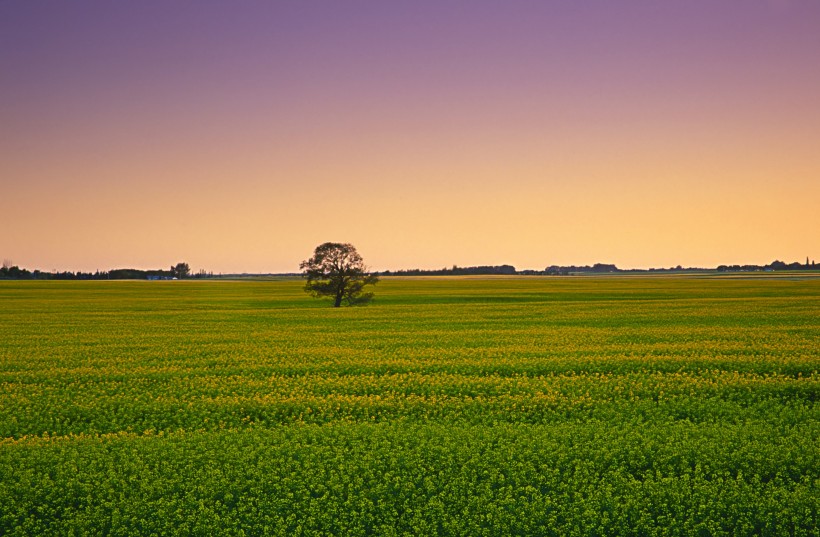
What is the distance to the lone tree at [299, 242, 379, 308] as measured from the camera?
61594 millimetres

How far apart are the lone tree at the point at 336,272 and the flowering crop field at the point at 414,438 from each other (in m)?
33.3

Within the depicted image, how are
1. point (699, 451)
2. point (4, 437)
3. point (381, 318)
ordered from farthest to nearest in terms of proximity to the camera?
point (381, 318) < point (4, 437) < point (699, 451)

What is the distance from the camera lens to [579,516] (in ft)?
28.9

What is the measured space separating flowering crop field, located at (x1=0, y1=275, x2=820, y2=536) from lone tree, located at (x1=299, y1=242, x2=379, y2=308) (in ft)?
109

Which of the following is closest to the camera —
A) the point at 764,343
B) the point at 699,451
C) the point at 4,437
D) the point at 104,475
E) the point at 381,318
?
the point at 104,475

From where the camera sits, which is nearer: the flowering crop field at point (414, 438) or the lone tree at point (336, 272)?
the flowering crop field at point (414, 438)

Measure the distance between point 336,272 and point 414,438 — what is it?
50.2 meters

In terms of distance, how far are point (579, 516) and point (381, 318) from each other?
1407 inches

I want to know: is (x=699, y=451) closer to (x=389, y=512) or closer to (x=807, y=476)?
(x=807, y=476)

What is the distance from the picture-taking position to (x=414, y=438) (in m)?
12.4

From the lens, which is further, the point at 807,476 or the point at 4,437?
the point at 4,437

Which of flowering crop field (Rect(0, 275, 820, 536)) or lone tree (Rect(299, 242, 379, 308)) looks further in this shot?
lone tree (Rect(299, 242, 379, 308))

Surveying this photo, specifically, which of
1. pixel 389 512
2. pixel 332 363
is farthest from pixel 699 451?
pixel 332 363

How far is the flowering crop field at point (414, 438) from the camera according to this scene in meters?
9.01
